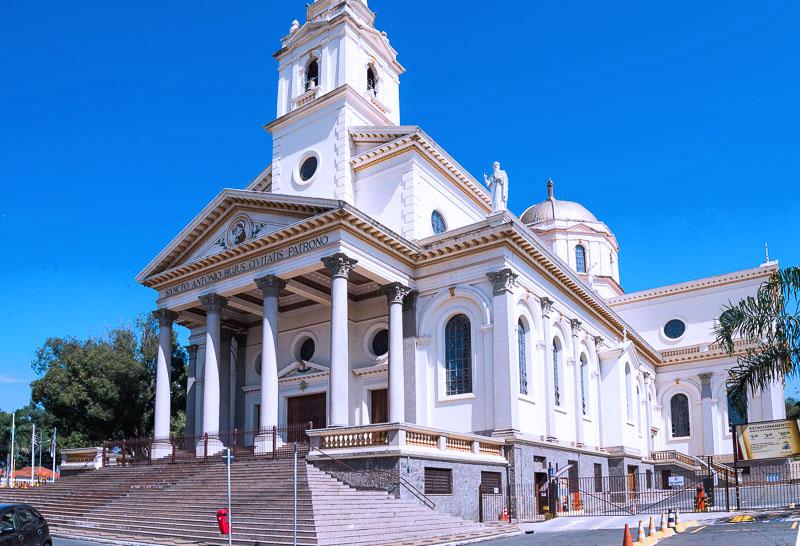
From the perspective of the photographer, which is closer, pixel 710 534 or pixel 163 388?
pixel 710 534

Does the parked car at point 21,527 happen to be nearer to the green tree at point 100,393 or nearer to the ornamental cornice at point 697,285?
the green tree at point 100,393

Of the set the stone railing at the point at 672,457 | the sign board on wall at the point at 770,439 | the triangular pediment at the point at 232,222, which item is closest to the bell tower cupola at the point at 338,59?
the triangular pediment at the point at 232,222

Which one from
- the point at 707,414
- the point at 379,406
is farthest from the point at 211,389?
the point at 707,414

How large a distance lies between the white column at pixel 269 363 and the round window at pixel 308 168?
7.31 metres

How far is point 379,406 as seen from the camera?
3094cm

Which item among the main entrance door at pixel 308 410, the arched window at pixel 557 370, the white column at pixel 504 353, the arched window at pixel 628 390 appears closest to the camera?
the white column at pixel 504 353

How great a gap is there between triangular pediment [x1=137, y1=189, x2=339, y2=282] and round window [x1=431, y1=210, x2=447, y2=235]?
Result: 21.6 feet

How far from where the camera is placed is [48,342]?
174 feet

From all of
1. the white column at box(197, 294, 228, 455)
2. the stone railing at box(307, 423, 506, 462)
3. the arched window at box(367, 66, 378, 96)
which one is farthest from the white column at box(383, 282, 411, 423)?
the arched window at box(367, 66, 378, 96)

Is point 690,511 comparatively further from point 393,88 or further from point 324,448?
point 393,88

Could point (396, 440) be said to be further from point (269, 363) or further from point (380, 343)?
point (380, 343)

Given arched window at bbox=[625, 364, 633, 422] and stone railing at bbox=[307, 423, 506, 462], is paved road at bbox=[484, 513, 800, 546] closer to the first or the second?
stone railing at bbox=[307, 423, 506, 462]

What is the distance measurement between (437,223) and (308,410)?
946 centimetres

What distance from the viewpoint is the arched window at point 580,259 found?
2227 inches
